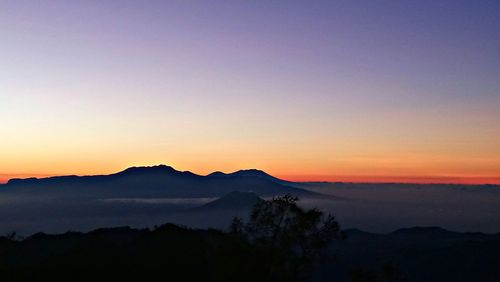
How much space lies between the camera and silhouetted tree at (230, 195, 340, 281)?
4822 cm

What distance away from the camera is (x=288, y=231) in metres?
48.5

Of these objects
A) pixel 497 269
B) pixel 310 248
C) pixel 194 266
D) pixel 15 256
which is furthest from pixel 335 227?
pixel 497 269

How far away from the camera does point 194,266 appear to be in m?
92.9

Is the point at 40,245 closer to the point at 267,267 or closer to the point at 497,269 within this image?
the point at 267,267

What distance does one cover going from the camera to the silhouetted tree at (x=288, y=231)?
4822 cm

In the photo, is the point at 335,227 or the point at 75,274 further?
the point at 75,274

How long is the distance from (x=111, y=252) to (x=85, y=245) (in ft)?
27.1

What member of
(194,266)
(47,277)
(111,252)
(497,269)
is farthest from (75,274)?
(497,269)

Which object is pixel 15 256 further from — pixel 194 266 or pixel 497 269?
pixel 497 269

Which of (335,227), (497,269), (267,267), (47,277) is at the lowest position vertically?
(497,269)

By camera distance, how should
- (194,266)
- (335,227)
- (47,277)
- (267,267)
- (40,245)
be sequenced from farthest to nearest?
(40,245) < (194,266) < (47,277) < (335,227) < (267,267)

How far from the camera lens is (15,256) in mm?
100812

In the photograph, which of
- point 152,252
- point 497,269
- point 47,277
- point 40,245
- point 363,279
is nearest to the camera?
point 363,279

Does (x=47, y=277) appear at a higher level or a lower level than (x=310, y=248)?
lower
